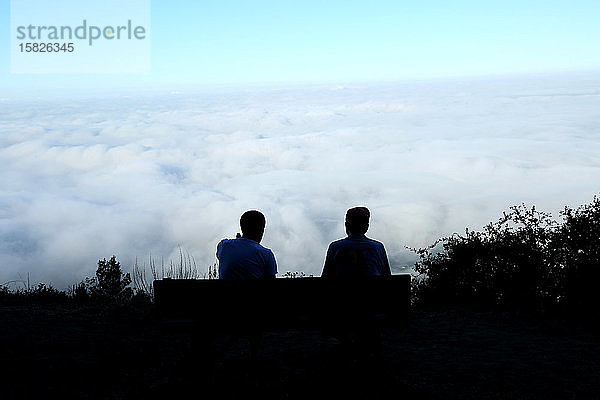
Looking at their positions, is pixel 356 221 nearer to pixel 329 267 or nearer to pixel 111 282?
pixel 329 267

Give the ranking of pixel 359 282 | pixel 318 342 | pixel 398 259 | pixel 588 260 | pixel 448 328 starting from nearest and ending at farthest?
pixel 359 282, pixel 318 342, pixel 448 328, pixel 588 260, pixel 398 259

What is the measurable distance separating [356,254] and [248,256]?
853 millimetres

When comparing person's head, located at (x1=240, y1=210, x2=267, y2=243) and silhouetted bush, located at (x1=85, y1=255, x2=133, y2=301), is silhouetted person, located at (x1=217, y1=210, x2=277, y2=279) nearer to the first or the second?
person's head, located at (x1=240, y1=210, x2=267, y2=243)

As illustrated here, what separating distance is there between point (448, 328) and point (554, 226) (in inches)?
147

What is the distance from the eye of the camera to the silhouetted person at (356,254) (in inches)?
179

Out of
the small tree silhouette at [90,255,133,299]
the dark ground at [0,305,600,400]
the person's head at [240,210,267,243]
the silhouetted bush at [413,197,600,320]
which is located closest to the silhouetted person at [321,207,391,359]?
the dark ground at [0,305,600,400]

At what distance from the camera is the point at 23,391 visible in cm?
432

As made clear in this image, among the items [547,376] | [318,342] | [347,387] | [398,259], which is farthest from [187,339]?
[398,259]

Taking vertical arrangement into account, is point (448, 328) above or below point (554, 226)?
below

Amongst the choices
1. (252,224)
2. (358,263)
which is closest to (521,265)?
(358,263)

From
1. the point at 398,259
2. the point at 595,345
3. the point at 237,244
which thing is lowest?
the point at 398,259

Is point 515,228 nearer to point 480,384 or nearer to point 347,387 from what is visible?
point 480,384

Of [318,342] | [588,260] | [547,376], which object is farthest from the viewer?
[588,260]

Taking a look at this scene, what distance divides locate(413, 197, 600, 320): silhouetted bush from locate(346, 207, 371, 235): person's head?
5305 millimetres
